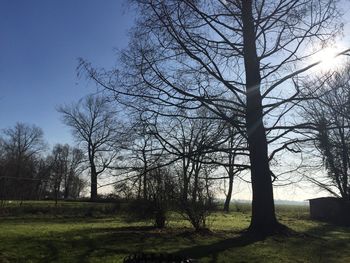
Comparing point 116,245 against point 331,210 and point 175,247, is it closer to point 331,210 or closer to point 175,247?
point 175,247

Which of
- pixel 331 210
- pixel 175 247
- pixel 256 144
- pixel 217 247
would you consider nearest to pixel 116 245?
pixel 175 247

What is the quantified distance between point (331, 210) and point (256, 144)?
27.9 metres

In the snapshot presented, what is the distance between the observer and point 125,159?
16.6 m

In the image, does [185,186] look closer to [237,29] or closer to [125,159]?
[125,159]

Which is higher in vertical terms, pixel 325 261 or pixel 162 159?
pixel 162 159

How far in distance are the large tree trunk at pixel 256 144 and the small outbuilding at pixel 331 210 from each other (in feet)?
67.3

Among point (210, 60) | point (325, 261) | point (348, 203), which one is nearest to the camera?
point (325, 261)

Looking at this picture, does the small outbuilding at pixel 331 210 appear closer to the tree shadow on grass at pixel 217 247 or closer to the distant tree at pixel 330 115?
the distant tree at pixel 330 115

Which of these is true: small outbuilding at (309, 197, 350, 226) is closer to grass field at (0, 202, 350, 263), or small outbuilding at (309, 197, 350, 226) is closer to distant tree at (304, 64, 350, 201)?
distant tree at (304, 64, 350, 201)

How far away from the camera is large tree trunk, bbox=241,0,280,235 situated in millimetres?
15398

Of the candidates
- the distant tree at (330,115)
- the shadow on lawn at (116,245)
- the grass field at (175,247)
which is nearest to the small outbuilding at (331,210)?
the distant tree at (330,115)

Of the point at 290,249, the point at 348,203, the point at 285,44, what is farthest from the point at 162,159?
the point at 348,203

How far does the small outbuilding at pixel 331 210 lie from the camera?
3625cm

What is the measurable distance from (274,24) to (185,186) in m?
6.32
